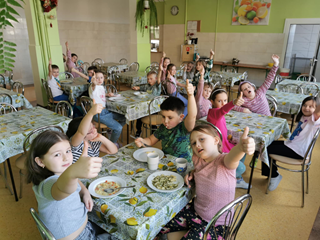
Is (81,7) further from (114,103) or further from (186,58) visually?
(114,103)

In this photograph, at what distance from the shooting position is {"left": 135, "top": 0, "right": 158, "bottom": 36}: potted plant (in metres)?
6.09

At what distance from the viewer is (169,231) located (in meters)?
1.43

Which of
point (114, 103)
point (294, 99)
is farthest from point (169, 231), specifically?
point (294, 99)

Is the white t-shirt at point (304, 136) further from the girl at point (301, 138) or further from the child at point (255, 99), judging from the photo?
the child at point (255, 99)

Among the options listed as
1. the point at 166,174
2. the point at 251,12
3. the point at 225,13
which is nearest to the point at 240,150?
the point at 166,174

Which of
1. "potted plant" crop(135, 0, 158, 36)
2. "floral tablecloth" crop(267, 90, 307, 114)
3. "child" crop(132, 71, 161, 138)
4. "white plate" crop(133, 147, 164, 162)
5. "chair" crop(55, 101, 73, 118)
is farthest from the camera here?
Result: "potted plant" crop(135, 0, 158, 36)

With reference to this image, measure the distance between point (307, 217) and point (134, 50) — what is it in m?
5.57

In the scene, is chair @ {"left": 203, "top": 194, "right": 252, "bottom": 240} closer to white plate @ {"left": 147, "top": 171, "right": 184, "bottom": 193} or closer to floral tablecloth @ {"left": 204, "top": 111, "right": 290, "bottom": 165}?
white plate @ {"left": 147, "top": 171, "right": 184, "bottom": 193}

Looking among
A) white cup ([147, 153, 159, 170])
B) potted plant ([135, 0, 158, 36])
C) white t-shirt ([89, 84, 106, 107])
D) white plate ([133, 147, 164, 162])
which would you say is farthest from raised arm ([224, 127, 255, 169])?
potted plant ([135, 0, 158, 36])

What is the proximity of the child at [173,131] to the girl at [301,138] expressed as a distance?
3.58ft

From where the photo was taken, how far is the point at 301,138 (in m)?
2.30

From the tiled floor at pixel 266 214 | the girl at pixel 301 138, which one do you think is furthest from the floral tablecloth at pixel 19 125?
the girl at pixel 301 138

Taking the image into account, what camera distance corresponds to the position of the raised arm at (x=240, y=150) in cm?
104

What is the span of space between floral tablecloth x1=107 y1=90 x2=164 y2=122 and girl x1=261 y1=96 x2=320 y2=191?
1.63 meters
